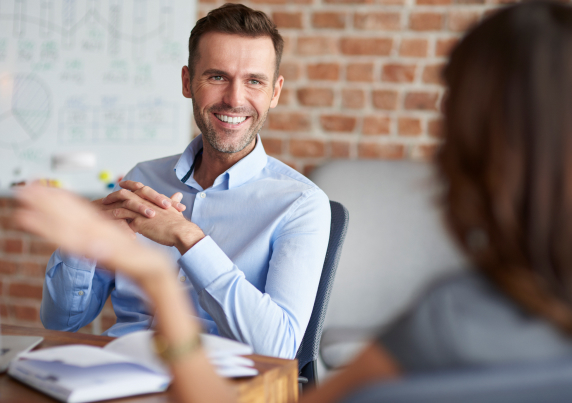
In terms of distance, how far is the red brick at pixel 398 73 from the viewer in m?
2.11

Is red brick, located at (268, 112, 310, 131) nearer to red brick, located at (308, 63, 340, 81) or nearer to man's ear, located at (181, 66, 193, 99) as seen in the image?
→ red brick, located at (308, 63, 340, 81)

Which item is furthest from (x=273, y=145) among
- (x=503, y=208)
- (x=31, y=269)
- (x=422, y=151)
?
(x=503, y=208)

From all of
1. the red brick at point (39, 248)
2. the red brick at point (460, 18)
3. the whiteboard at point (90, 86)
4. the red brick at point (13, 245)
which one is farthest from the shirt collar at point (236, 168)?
the red brick at point (13, 245)

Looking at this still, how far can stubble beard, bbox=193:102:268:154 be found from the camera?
1.47 meters

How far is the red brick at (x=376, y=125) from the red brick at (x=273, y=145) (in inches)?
13.8

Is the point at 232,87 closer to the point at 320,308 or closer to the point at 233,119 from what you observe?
the point at 233,119

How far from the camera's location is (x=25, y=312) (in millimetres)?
2422

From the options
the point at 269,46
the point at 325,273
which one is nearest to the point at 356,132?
the point at 269,46

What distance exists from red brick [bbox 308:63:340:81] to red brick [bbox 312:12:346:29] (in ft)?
0.51

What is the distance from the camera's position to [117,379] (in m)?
0.69

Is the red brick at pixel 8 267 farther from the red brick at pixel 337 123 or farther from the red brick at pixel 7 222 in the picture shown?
the red brick at pixel 337 123

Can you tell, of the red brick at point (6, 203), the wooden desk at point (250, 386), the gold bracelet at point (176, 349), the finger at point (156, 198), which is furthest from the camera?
the red brick at point (6, 203)

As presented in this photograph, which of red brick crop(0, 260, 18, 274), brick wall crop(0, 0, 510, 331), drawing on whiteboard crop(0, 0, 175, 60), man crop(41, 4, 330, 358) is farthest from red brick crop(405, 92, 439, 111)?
red brick crop(0, 260, 18, 274)

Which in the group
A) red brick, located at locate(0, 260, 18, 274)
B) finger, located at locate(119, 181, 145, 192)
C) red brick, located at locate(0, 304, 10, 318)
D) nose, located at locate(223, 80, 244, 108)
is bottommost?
red brick, located at locate(0, 304, 10, 318)
